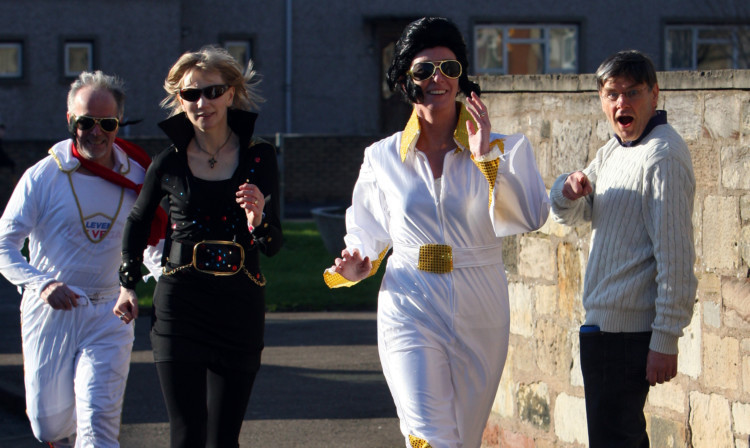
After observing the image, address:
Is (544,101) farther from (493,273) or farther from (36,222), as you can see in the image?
(36,222)

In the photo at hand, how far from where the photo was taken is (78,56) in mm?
26312

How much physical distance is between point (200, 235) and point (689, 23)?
25923 millimetres

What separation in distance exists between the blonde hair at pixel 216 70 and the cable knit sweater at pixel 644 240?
139 centimetres

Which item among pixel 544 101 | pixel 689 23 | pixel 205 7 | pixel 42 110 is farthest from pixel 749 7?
pixel 544 101

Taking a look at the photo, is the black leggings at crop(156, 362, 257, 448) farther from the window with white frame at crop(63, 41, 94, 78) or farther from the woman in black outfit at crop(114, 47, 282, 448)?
the window with white frame at crop(63, 41, 94, 78)

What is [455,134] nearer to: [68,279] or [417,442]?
[417,442]

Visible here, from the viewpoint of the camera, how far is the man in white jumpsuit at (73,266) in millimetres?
4910

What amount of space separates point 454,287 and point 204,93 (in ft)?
4.30

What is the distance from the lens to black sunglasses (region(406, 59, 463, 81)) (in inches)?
164

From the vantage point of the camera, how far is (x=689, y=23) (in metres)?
28.4

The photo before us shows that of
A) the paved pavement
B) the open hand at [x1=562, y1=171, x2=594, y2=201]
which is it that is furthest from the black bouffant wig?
the paved pavement

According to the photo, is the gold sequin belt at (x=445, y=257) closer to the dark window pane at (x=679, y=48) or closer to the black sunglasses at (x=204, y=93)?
the black sunglasses at (x=204, y=93)

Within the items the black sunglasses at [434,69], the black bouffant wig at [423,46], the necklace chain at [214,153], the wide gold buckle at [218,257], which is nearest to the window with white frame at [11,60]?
the necklace chain at [214,153]

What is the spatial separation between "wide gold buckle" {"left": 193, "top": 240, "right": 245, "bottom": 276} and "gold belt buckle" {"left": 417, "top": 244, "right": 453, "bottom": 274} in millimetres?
774
